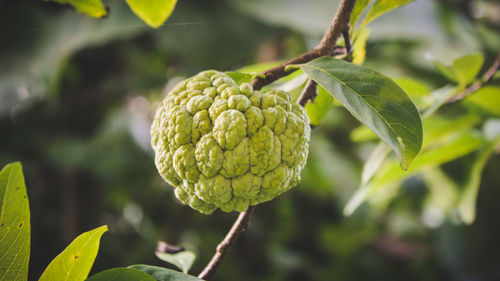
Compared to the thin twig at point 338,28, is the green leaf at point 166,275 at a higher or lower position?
lower

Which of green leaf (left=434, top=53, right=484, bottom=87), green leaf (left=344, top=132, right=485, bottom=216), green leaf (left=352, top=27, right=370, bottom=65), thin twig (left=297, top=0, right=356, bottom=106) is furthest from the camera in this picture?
green leaf (left=344, top=132, right=485, bottom=216)

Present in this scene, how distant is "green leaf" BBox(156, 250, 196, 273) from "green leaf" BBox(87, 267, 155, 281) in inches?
7.4

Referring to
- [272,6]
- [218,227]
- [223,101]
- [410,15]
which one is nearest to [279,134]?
[223,101]

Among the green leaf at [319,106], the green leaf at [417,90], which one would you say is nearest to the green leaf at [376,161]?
the green leaf at [319,106]

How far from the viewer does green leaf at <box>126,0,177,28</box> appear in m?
0.81

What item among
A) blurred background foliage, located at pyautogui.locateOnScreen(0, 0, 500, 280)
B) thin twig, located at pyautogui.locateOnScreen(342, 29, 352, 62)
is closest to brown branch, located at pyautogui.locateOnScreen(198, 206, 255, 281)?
thin twig, located at pyautogui.locateOnScreen(342, 29, 352, 62)

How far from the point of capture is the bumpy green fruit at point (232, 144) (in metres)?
0.70

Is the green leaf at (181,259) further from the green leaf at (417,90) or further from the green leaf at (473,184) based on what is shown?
the green leaf at (473,184)

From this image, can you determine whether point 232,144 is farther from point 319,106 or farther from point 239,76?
point 319,106

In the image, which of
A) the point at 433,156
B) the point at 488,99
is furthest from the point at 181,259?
the point at 488,99

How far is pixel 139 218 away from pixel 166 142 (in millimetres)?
3263

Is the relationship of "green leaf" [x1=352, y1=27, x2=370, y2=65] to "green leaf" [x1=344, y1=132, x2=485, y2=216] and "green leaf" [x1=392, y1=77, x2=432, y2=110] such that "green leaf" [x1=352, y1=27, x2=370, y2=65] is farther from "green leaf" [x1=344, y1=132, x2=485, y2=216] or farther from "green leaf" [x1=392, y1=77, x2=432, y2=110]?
"green leaf" [x1=344, y1=132, x2=485, y2=216]

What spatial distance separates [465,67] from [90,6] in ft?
3.31

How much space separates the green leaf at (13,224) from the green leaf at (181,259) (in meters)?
0.30
